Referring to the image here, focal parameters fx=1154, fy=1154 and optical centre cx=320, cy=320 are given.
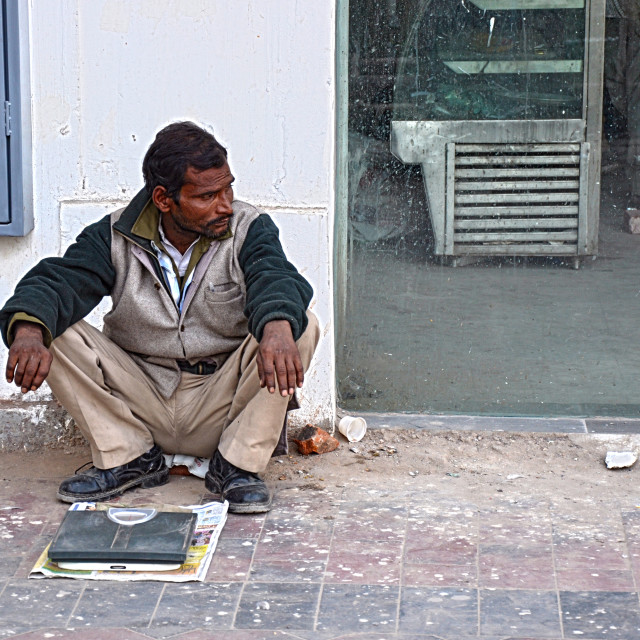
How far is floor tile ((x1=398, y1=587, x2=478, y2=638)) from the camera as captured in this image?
301 cm

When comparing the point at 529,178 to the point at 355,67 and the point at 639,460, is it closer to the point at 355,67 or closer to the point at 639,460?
the point at 355,67

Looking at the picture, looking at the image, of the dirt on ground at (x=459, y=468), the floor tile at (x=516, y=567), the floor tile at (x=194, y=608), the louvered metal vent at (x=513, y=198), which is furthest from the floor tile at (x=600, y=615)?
the louvered metal vent at (x=513, y=198)

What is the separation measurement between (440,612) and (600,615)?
42 cm

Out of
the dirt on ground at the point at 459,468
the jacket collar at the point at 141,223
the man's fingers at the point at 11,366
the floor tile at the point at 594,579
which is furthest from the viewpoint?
the dirt on ground at the point at 459,468

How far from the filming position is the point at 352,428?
4.51 meters

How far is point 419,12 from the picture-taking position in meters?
4.45

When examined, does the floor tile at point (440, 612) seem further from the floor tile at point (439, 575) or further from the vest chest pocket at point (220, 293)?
the vest chest pocket at point (220, 293)

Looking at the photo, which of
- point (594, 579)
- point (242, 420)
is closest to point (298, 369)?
point (242, 420)

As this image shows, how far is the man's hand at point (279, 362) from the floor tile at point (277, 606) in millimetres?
572

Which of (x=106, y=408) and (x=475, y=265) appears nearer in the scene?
(x=106, y=408)

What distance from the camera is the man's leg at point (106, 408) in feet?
12.5

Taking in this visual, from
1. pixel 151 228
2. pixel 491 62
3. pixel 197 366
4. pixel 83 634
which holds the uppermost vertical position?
pixel 491 62

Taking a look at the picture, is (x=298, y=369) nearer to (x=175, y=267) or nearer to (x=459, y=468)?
(x=175, y=267)

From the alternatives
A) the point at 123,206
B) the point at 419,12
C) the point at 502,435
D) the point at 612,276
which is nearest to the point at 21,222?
the point at 123,206
